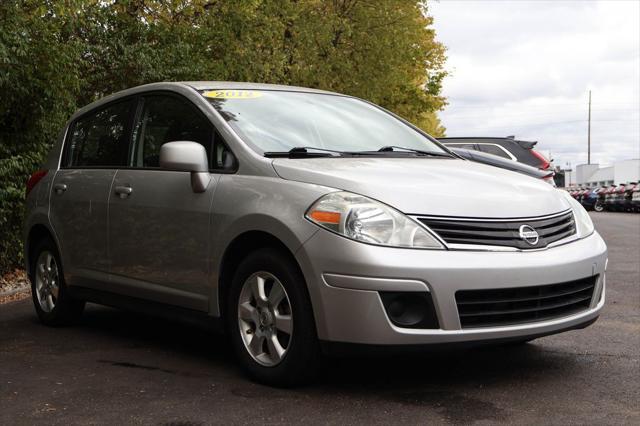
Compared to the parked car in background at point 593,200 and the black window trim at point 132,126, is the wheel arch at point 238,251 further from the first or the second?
the parked car in background at point 593,200

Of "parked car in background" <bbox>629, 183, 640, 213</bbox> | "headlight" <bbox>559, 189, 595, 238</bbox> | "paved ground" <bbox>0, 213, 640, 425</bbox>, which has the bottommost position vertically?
"parked car in background" <bbox>629, 183, 640, 213</bbox>

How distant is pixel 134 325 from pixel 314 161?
2817 mm

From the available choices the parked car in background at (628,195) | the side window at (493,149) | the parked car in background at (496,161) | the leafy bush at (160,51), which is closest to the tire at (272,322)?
the leafy bush at (160,51)

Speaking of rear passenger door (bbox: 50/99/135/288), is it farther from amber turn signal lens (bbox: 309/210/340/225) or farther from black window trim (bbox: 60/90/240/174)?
amber turn signal lens (bbox: 309/210/340/225)

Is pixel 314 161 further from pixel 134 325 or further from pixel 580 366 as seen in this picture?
pixel 134 325

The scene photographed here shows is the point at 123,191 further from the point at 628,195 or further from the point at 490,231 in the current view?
the point at 628,195

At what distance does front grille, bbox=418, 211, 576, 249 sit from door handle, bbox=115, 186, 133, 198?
90.7 inches

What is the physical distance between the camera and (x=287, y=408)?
4.59 meters

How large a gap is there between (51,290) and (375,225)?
3.67 meters


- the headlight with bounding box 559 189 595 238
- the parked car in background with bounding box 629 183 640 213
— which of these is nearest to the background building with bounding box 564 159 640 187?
the parked car in background with bounding box 629 183 640 213

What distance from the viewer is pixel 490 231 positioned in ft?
15.5

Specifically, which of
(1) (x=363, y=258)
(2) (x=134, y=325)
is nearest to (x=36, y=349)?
(2) (x=134, y=325)

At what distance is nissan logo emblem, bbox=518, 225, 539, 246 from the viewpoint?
4816mm

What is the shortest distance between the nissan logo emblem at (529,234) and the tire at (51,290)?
3696 mm
